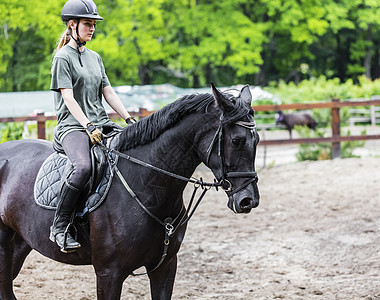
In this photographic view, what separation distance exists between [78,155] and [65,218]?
42 cm

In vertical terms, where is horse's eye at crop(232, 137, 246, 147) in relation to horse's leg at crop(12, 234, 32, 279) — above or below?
above

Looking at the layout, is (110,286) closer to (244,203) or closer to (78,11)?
(244,203)

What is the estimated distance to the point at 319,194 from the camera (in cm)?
972

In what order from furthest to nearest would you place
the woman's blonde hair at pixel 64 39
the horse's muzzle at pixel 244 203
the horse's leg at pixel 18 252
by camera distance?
the horse's leg at pixel 18 252
the woman's blonde hair at pixel 64 39
the horse's muzzle at pixel 244 203

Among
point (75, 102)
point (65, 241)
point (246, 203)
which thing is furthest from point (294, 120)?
point (246, 203)

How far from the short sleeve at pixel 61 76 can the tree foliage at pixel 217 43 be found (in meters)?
15.9

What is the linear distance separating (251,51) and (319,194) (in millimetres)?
21902

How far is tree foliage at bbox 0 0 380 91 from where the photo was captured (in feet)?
85.2

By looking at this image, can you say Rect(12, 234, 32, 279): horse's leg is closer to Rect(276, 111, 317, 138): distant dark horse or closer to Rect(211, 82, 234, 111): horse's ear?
Rect(211, 82, 234, 111): horse's ear

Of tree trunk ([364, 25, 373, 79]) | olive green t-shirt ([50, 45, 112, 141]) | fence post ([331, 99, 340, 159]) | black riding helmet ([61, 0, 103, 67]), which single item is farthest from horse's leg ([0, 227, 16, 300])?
tree trunk ([364, 25, 373, 79])

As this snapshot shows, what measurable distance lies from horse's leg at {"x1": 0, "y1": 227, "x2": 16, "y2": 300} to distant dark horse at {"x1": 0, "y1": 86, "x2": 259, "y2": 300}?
47 centimetres

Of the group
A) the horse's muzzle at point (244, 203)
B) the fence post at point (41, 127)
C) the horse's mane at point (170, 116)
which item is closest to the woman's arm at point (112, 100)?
the horse's mane at point (170, 116)

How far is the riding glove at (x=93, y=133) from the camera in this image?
3582mm

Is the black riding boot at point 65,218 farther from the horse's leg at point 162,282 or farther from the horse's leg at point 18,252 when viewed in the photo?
the horse's leg at point 18,252
